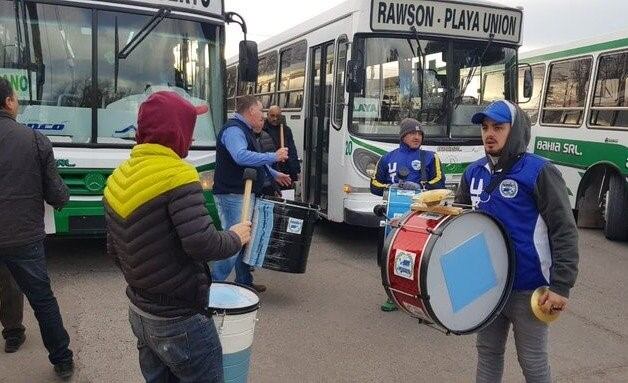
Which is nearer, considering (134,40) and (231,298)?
(231,298)

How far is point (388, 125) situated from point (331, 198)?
1.20 meters

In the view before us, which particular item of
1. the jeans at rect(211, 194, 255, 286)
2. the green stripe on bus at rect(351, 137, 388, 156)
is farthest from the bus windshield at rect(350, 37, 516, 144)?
the jeans at rect(211, 194, 255, 286)

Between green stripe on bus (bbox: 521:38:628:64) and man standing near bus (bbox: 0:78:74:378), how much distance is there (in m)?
8.19

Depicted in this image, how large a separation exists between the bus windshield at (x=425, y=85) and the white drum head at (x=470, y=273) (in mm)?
4300

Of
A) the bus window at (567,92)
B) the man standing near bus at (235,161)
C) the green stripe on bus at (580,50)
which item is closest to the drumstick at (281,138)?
the man standing near bus at (235,161)

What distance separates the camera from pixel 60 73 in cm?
589

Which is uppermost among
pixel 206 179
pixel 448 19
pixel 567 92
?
pixel 448 19

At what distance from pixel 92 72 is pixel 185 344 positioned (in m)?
4.48

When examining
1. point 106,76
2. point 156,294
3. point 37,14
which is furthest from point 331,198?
point 156,294

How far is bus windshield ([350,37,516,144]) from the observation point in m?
7.03

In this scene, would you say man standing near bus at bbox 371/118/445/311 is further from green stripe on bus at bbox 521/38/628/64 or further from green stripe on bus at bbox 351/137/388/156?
green stripe on bus at bbox 521/38/628/64

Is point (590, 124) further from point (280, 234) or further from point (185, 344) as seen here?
point (185, 344)

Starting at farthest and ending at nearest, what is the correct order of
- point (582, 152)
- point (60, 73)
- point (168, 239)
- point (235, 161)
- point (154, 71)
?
1. point (582, 152)
2. point (154, 71)
3. point (60, 73)
4. point (235, 161)
5. point (168, 239)

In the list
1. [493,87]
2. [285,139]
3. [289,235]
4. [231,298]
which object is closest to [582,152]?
[493,87]
